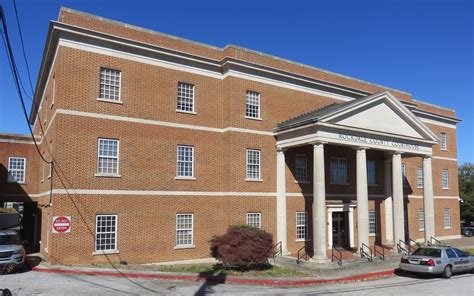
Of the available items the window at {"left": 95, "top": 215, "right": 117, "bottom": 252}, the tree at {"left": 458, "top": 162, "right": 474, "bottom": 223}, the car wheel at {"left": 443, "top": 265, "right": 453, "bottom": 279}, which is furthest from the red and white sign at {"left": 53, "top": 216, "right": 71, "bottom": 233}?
the tree at {"left": 458, "top": 162, "right": 474, "bottom": 223}

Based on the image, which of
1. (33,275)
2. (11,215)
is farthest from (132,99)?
(11,215)

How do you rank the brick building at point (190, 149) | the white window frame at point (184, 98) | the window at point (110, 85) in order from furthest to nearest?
1. the white window frame at point (184, 98)
2. the window at point (110, 85)
3. the brick building at point (190, 149)

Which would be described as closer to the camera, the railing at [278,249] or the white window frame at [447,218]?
the railing at [278,249]

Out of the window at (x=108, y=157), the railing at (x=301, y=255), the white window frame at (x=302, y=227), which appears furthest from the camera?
the white window frame at (x=302, y=227)

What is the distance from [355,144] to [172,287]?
48.6ft

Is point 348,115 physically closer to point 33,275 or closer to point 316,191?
point 316,191

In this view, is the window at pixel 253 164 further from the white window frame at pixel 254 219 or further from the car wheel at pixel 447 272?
the car wheel at pixel 447 272

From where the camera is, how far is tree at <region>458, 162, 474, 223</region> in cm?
6206

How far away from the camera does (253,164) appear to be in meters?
26.3

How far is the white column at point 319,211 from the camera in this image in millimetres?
23341

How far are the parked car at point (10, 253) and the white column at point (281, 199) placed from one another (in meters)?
14.5

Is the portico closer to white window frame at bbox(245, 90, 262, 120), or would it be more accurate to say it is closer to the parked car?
white window frame at bbox(245, 90, 262, 120)

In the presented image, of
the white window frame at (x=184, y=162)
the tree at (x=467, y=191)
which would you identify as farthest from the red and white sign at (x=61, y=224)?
the tree at (x=467, y=191)

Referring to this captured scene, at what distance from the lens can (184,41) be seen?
81.8ft
